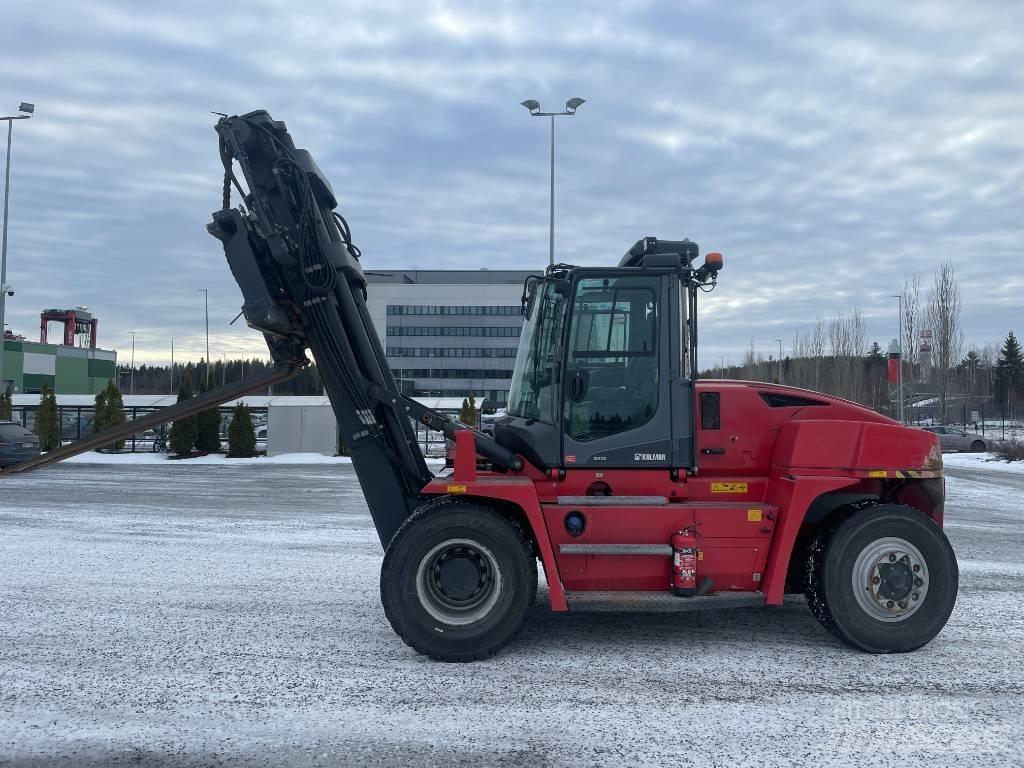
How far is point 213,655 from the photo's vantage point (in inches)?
224

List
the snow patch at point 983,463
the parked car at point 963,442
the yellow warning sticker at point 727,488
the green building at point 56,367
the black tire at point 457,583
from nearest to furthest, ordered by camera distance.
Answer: the black tire at point 457,583, the yellow warning sticker at point 727,488, the snow patch at point 983,463, the parked car at point 963,442, the green building at point 56,367

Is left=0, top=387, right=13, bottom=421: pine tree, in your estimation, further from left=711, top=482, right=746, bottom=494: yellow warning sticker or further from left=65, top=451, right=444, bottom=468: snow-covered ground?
left=711, top=482, right=746, bottom=494: yellow warning sticker

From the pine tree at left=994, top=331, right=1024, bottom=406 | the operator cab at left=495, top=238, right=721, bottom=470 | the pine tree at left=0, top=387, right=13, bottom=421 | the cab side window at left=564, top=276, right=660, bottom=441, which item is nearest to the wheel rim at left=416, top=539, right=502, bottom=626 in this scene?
the operator cab at left=495, top=238, right=721, bottom=470

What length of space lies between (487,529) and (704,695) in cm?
179

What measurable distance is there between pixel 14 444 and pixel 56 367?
57.3 m

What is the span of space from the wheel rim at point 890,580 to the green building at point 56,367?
65.2 meters

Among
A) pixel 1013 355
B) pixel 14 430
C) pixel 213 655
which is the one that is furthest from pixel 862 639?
pixel 1013 355

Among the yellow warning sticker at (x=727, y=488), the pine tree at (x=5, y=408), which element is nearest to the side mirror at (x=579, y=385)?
the yellow warning sticker at (x=727, y=488)

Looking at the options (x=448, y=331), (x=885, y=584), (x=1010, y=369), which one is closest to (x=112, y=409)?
(x=885, y=584)

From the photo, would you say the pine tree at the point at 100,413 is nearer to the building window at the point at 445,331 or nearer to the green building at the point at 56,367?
the building window at the point at 445,331

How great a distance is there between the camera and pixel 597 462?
606 centimetres

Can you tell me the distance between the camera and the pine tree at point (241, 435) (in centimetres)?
2935

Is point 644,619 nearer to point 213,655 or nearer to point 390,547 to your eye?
point 390,547

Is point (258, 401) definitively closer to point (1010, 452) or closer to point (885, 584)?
point (1010, 452)
